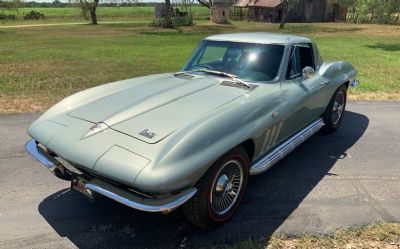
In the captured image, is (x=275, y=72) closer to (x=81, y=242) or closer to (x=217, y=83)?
(x=217, y=83)

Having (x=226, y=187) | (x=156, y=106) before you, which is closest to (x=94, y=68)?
(x=156, y=106)

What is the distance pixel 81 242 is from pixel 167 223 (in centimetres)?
81

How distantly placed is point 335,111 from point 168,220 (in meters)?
3.80

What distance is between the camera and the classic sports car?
10.1 ft

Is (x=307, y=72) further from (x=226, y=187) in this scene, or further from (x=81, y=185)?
(x=81, y=185)

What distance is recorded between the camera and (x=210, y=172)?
3.32 meters

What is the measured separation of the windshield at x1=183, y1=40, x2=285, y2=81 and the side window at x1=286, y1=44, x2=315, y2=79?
0.22 metres

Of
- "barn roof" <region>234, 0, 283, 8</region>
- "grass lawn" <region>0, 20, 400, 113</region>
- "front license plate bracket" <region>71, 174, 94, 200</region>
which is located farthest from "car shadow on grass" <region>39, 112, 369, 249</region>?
"barn roof" <region>234, 0, 283, 8</region>

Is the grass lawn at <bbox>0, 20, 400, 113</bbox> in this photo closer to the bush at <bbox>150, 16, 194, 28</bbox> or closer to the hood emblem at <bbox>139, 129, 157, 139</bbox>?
the hood emblem at <bbox>139, 129, 157, 139</bbox>

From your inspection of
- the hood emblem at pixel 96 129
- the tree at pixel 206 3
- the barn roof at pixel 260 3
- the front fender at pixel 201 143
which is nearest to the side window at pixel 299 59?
the front fender at pixel 201 143

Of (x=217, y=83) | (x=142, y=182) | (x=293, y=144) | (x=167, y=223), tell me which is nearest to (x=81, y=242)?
(x=167, y=223)

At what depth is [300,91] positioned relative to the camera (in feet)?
15.8

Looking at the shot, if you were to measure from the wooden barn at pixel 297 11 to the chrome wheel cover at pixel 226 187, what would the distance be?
43.8 metres

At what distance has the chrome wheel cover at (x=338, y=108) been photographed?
20.7 ft
